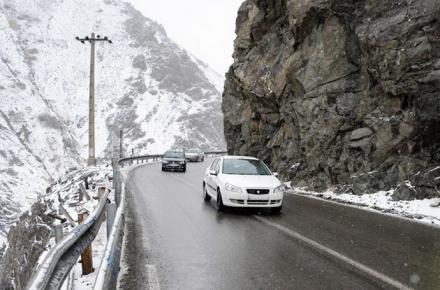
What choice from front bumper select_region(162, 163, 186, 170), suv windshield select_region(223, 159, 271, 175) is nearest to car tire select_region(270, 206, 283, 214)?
suv windshield select_region(223, 159, 271, 175)

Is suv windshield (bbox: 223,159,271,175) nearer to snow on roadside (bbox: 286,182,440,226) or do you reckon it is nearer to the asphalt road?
the asphalt road

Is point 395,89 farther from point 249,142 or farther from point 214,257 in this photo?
point 249,142

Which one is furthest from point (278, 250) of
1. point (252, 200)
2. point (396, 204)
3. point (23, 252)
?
point (23, 252)

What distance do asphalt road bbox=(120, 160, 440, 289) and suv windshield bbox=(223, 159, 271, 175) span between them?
114 cm

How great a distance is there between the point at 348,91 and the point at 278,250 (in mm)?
11136

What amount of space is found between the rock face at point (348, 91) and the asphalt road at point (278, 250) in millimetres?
3248

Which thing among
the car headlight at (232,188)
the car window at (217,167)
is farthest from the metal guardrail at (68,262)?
the car window at (217,167)

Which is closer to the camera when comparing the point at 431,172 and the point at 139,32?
the point at 431,172

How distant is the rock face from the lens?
45.1ft

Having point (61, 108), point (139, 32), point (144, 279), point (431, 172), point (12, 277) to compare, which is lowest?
point (12, 277)

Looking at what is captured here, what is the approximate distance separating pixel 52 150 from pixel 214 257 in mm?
90953

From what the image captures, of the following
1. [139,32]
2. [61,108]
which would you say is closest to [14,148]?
[61,108]

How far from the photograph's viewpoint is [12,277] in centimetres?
1248

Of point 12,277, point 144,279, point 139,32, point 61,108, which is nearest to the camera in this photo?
point 144,279
